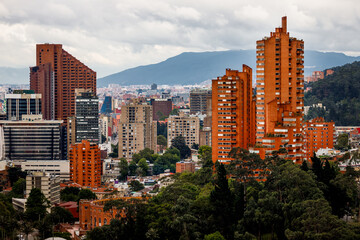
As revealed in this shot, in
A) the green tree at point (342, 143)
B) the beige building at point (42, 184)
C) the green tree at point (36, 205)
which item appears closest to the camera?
the green tree at point (36, 205)

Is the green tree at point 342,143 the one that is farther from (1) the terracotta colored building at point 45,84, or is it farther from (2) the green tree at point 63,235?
(1) the terracotta colored building at point 45,84

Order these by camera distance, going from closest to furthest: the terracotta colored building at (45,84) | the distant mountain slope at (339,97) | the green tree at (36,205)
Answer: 1. the green tree at (36,205)
2. the distant mountain slope at (339,97)
3. the terracotta colored building at (45,84)

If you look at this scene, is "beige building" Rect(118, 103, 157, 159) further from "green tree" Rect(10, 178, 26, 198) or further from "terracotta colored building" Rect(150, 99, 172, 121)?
"terracotta colored building" Rect(150, 99, 172, 121)

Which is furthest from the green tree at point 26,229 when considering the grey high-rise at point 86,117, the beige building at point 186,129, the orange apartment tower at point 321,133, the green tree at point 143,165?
the beige building at point 186,129

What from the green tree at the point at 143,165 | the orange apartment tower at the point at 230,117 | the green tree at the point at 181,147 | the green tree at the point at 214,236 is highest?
the orange apartment tower at the point at 230,117

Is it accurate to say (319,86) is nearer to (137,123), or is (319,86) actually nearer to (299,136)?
(137,123)

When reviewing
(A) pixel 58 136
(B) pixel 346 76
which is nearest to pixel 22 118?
(A) pixel 58 136

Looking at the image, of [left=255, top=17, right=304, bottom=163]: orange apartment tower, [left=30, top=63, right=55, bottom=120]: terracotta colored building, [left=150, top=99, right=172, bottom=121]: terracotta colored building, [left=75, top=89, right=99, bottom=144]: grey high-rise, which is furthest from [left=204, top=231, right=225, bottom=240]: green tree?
[left=150, top=99, right=172, bottom=121]: terracotta colored building
